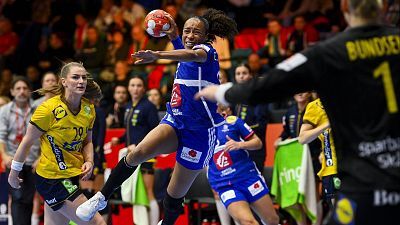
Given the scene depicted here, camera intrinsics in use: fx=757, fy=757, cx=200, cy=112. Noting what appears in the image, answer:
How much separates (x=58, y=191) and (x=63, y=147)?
0.40m

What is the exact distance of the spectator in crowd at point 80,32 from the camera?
14594 millimetres

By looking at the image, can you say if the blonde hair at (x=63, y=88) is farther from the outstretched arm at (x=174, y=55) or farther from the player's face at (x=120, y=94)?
the player's face at (x=120, y=94)

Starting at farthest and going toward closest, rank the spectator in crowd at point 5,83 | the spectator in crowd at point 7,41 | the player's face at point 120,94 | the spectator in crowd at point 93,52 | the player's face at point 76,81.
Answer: the spectator in crowd at point 7,41, the spectator in crowd at point 93,52, the spectator in crowd at point 5,83, the player's face at point 120,94, the player's face at point 76,81

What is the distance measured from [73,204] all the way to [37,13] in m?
9.74

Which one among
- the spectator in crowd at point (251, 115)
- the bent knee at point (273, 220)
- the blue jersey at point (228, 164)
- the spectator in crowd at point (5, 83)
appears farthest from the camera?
the spectator in crowd at point (5, 83)

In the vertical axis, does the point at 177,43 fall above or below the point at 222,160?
above

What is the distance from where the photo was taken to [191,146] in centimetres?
631

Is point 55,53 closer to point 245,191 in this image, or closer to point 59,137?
→ point 245,191

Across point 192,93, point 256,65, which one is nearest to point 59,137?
point 192,93

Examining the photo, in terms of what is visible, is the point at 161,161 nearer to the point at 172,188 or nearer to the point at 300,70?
the point at 172,188

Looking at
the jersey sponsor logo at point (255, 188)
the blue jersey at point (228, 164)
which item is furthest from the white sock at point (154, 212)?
the jersey sponsor logo at point (255, 188)

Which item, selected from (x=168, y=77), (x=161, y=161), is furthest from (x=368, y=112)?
(x=168, y=77)

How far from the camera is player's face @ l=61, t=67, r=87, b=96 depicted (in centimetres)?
681

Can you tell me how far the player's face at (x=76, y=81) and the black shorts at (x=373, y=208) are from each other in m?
3.60
